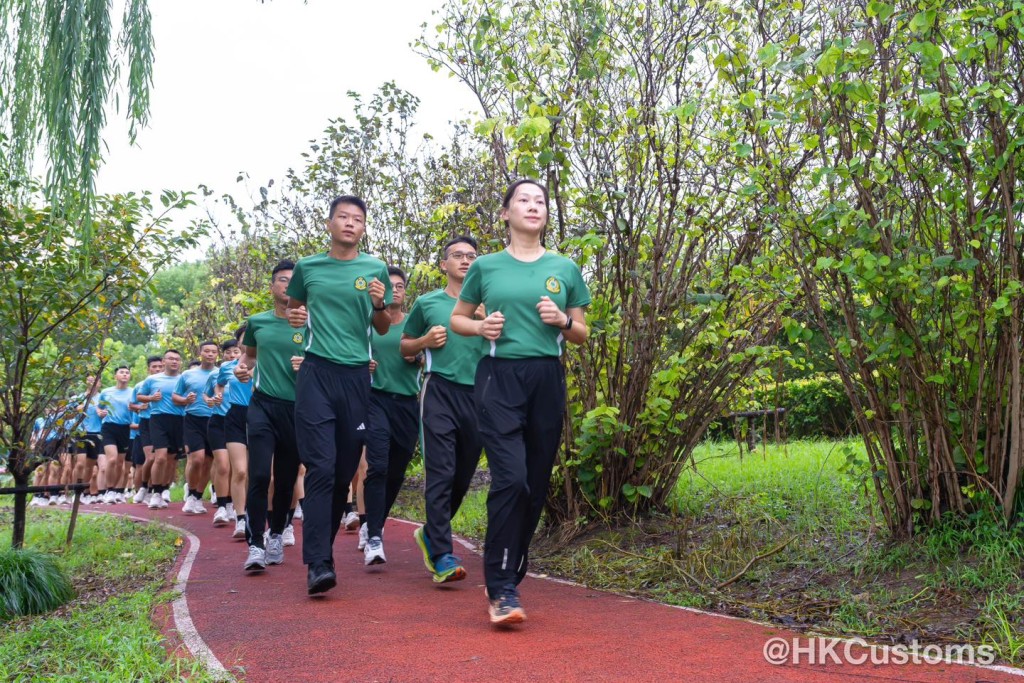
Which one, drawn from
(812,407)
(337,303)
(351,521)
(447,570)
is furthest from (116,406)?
(812,407)

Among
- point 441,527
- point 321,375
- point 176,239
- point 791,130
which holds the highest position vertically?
point 791,130

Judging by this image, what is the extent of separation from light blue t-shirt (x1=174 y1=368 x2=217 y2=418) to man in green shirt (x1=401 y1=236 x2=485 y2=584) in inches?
256

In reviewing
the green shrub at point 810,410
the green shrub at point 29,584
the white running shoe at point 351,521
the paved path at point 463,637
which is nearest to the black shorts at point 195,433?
the white running shoe at point 351,521

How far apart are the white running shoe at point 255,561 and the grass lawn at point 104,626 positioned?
63 centimetres

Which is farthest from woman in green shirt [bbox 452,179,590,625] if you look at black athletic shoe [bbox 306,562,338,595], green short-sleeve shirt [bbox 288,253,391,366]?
black athletic shoe [bbox 306,562,338,595]

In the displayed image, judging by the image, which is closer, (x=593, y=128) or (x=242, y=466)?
(x=593, y=128)

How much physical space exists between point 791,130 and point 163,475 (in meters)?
10.9

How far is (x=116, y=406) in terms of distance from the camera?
1591 centimetres

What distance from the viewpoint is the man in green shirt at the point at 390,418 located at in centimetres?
765

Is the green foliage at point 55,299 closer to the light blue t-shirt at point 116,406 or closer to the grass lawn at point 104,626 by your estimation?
the grass lawn at point 104,626

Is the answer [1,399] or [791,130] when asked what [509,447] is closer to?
[791,130]

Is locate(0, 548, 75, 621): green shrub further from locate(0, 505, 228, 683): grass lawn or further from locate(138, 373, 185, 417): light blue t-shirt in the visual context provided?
locate(138, 373, 185, 417): light blue t-shirt

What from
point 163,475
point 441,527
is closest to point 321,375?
point 441,527

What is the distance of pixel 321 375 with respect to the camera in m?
6.34
